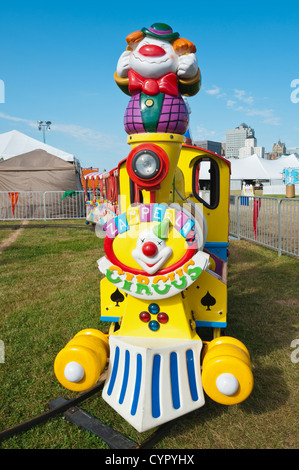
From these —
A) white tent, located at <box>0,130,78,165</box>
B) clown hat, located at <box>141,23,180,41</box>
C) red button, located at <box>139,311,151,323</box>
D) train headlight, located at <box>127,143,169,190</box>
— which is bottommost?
red button, located at <box>139,311,151,323</box>

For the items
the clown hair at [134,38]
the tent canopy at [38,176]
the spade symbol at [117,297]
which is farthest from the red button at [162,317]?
the tent canopy at [38,176]

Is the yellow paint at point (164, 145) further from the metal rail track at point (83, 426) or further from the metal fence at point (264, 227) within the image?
the metal fence at point (264, 227)

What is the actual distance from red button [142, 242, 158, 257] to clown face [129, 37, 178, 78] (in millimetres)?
1200

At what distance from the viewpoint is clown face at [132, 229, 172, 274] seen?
2537 millimetres

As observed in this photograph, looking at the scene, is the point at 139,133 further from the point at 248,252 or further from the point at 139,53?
the point at 248,252

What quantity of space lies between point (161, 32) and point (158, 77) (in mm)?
352

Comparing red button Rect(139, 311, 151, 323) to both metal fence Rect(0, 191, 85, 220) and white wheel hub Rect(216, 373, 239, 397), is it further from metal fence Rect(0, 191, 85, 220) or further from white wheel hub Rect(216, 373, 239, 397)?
metal fence Rect(0, 191, 85, 220)

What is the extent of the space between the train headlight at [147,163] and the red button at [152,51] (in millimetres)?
698

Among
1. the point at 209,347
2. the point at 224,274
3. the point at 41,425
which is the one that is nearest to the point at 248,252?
the point at 224,274

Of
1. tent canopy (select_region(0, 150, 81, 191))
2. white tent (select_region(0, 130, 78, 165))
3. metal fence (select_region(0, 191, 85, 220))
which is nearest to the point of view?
metal fence (select_region(0, 191, 85, 220))

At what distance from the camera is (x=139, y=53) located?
2619 millimetres

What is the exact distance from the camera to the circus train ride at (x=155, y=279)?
2424 mm

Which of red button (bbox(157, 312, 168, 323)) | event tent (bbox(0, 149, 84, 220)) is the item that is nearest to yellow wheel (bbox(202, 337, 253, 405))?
red button (bbox(157, 312, 168, 323))
